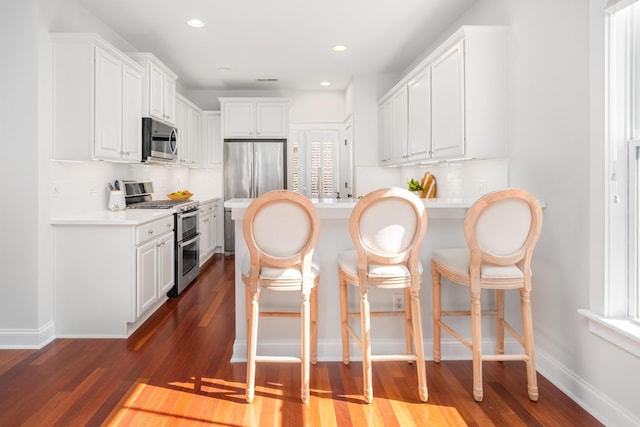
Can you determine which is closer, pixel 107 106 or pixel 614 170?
pixel 614 170

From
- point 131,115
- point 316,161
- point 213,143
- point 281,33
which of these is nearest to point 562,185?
point 281,33

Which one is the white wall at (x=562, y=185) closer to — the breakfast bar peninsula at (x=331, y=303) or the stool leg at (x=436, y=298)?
the breakfast bar peninsula at (x=331, y=303)

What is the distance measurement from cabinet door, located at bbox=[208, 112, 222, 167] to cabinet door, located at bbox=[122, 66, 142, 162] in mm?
2725

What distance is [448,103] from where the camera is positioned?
3.25m

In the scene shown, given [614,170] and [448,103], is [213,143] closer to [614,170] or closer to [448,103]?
[448,103]

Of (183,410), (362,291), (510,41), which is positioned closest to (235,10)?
(510,41)

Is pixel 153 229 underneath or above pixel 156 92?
underneath

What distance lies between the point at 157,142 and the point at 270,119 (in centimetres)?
240

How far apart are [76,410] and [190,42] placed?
11.9 feet

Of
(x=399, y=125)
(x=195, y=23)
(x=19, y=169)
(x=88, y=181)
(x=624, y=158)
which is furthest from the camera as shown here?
(x=399, y=125)


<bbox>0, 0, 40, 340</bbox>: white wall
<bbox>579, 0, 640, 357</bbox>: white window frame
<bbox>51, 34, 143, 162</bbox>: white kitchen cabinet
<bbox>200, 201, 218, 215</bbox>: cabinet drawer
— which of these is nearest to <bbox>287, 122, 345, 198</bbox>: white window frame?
<bbox>200, 201, 218, 215</bbox>: cabinet drawer

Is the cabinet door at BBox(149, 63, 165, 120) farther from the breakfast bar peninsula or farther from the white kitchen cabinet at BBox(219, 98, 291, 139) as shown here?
the breakfast bar peninsula

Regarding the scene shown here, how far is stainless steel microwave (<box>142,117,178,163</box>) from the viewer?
13.4 feet

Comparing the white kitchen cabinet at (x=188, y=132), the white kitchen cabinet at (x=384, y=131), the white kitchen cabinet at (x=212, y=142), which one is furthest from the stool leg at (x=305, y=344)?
the white kitchen cabinet at (x=212, y=142)
